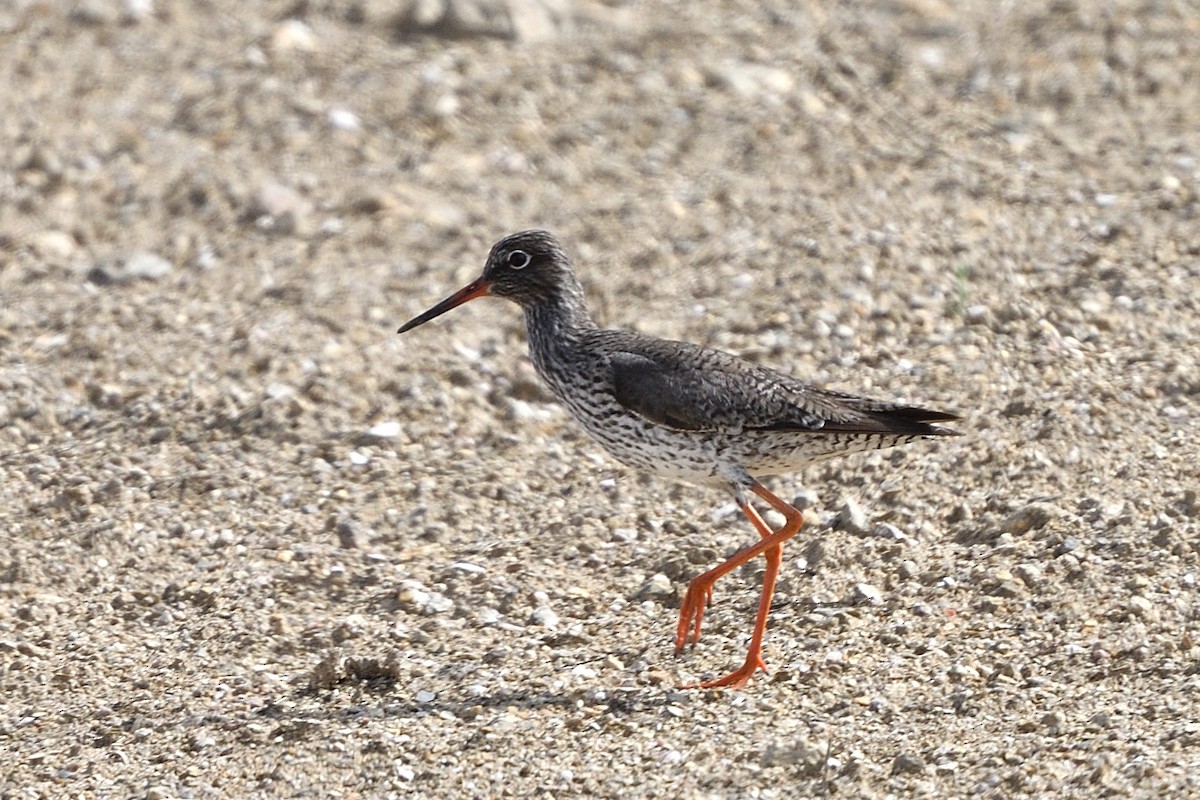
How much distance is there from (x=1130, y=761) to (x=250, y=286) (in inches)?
248

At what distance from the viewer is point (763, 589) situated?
302 inches

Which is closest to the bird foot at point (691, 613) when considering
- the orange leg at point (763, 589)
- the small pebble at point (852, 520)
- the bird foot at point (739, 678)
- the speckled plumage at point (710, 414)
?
the orange leg at point (763, 589)

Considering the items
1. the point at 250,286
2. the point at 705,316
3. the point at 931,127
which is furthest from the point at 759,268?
the point at 250,286

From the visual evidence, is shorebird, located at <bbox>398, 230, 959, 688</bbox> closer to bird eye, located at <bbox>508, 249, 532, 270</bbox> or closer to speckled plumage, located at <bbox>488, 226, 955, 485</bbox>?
speckled plumage, located at <bbox>488, 226, 955, 485</bbox>

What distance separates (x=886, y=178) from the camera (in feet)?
38.3

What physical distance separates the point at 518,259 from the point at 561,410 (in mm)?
1380

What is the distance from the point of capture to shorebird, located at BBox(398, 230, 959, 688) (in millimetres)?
7727

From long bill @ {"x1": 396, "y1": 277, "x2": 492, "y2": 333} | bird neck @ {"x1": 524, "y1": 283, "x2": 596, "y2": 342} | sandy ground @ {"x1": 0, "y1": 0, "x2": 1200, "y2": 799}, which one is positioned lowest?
sandy ground @ {"x1": 0, "y1": 0, "x2": 1200, "y2": 799}

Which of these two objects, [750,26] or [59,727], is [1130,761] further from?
[750,26]

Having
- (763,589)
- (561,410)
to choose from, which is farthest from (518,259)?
(763,589)

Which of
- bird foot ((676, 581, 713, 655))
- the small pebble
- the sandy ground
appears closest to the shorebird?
bird foot ((676, 581, 713, 655))

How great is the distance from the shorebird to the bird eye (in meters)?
0.62

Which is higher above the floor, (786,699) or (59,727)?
(786,699)

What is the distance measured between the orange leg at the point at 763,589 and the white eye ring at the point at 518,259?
167 cm
